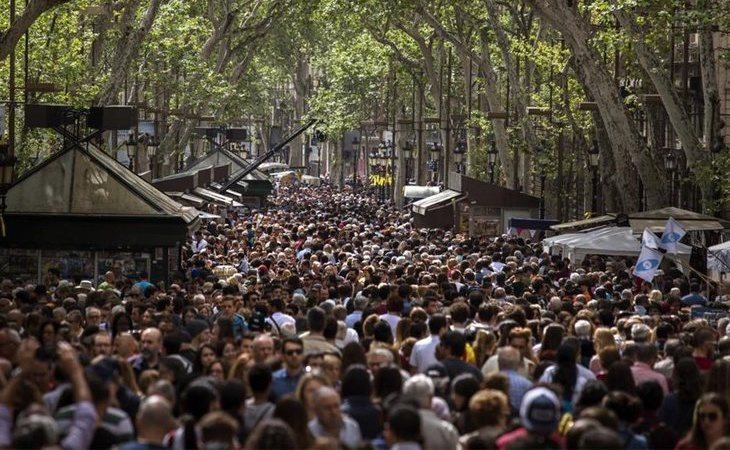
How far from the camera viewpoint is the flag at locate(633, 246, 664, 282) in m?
22.9

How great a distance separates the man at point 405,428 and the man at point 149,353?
173 inches

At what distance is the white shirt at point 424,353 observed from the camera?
13.8 m

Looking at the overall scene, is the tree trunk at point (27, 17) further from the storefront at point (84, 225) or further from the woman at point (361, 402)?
the woman at point (361, 402)

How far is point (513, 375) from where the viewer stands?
469 inches

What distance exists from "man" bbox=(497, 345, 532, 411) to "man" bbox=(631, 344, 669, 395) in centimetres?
91

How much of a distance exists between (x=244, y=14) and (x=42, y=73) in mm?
25114

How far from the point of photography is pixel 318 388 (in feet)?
32.3

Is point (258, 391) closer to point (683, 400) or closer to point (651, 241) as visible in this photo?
point (683, 400)

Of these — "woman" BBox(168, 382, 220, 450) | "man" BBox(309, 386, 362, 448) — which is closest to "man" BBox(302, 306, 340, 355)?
"woman" BBox(168, 382, 220, 450)

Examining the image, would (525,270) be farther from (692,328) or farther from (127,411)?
(127,411)

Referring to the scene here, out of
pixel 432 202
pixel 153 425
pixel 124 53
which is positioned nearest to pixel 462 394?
pixel 153 425

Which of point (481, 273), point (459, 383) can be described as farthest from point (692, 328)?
point (481, 273)

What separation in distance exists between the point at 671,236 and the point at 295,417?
15.7 metres

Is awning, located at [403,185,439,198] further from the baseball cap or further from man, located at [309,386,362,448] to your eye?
the baseball cap
